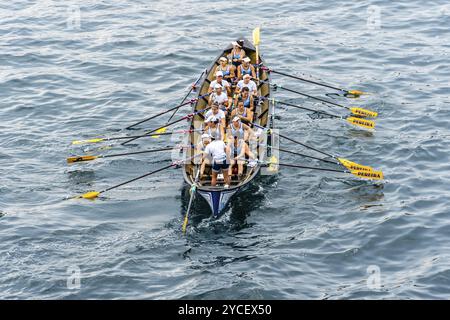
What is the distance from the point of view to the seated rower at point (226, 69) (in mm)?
34438

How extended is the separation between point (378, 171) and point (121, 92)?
51.7ft

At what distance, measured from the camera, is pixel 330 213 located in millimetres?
26938

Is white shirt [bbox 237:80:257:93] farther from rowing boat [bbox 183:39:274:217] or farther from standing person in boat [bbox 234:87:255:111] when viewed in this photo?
rowing boat [bbox 183:39:274:217]

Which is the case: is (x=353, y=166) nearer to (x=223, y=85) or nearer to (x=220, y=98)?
(x=220, y=98)

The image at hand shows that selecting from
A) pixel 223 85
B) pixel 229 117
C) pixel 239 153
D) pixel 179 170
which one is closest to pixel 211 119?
pixel 239 153

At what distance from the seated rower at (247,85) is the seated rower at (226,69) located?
1.75 meters

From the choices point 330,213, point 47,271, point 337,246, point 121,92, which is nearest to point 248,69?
point 121,92

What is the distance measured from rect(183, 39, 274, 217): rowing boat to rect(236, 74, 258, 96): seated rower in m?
0.51

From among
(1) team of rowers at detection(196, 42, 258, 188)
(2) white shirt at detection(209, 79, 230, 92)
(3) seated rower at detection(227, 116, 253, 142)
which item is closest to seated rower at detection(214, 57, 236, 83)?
(1) team of rowers at detection(196, 42, 258, 188)

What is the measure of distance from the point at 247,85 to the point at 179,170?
5112mm

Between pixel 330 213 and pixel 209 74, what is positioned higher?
pixel 209 74

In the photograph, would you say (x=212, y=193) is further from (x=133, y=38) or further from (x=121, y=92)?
(x=133, y=38)

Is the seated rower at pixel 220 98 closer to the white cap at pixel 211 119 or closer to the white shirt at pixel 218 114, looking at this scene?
the white shirt at pixel 218 114
